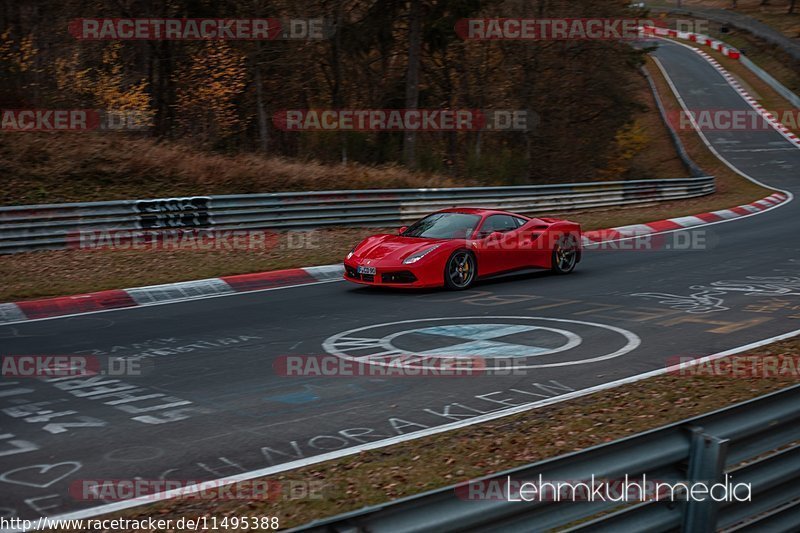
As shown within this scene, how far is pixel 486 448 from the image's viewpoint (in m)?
6.22

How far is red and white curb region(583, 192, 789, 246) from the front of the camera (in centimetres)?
2073

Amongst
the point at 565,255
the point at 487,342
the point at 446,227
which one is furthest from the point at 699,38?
the point at 487,342

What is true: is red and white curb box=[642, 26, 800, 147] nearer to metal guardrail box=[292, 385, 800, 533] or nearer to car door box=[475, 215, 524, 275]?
car door box=[475, 215, 524, 275]

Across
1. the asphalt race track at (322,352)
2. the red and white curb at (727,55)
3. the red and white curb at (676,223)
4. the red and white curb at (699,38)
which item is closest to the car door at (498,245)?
the asphalt race track at (322,352)

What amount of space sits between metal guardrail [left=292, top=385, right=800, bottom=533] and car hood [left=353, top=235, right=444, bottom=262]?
30.0 ft

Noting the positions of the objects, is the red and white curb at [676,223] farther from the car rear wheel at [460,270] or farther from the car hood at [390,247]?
the car hood at [390,247]

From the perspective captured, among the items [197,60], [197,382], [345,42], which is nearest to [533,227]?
[197,382]

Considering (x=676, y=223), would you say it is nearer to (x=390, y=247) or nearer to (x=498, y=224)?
(x=498, y=224)

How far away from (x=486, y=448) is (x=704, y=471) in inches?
103

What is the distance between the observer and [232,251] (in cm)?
1662

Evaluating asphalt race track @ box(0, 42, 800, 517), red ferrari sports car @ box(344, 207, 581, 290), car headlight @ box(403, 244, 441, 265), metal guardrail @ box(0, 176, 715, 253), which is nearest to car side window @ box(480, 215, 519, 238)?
red ferrari sports car @ box(344, 207, 581, 290)

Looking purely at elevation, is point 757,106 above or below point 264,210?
above

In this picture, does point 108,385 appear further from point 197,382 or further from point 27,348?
point 27,348

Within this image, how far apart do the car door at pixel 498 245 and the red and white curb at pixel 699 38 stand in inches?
2388
